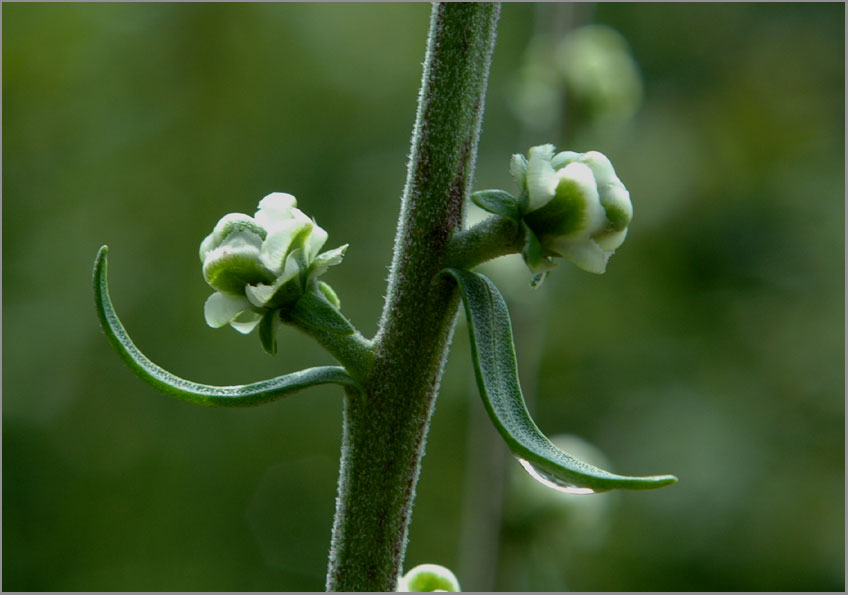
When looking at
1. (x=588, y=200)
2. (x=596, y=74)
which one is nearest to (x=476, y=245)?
(x=588, y=200)

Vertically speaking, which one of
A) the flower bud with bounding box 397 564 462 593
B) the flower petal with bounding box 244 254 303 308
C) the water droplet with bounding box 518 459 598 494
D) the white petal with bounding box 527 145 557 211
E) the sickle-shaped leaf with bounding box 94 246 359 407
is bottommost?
the flower bud with bounding box 397 564 462 593

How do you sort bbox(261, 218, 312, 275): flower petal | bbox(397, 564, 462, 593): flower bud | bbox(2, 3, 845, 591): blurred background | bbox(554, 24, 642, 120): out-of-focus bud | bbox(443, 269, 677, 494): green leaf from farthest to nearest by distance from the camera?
1. bbox(2, 3, 845, 591): blurred background
2. bbox(554, 24, 642, 120): out-of-focus bud
3. bbox(397, 564, 462, 593): flower bud
4. bbox(261, 218, 312, 275): flower petal
5. bbox(443, 269, 677, 494): green leaf

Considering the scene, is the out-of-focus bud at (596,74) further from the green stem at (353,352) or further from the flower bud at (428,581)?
the green stem at (353,352)

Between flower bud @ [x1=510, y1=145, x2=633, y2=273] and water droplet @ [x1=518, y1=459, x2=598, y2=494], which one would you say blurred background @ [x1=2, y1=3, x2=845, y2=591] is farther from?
water droplet @ [x1=518, y1=459, x2=598, y2=494]

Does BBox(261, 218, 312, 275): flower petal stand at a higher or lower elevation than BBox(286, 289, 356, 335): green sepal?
higher

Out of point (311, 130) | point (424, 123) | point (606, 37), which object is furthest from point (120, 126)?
point (424, 123)

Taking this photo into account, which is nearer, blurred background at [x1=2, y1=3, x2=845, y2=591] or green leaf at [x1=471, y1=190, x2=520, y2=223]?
green leaf at [x1=471, y1=190, x2=520, y2=223]

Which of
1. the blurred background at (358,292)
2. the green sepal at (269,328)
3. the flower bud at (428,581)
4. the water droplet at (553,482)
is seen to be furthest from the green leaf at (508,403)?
the blurred background at (358,292)

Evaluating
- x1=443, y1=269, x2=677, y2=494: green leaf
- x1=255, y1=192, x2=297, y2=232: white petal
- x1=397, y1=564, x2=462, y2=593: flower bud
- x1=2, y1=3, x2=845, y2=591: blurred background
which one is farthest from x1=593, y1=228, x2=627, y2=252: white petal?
x1=2, y1=3, x2=845, y2=591: blurred background
